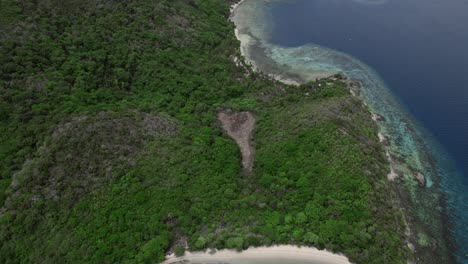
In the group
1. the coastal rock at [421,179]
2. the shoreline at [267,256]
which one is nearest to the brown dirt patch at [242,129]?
the shoreline at [267,256]

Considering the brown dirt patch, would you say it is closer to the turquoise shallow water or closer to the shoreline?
the shoreline

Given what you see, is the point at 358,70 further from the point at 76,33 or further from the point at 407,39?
the point at 76,33

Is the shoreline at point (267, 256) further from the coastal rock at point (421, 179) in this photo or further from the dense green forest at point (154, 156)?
the coastal rock at point (421, 179)

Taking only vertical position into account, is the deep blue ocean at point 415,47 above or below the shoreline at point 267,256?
above

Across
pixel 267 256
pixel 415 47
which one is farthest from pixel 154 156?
pixel 415 47

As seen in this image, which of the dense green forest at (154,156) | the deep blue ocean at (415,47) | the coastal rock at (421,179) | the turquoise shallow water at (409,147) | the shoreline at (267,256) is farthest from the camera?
the deep blue ocean at (415,47)

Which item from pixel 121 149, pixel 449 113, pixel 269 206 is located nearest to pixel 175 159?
pixel 121 149
